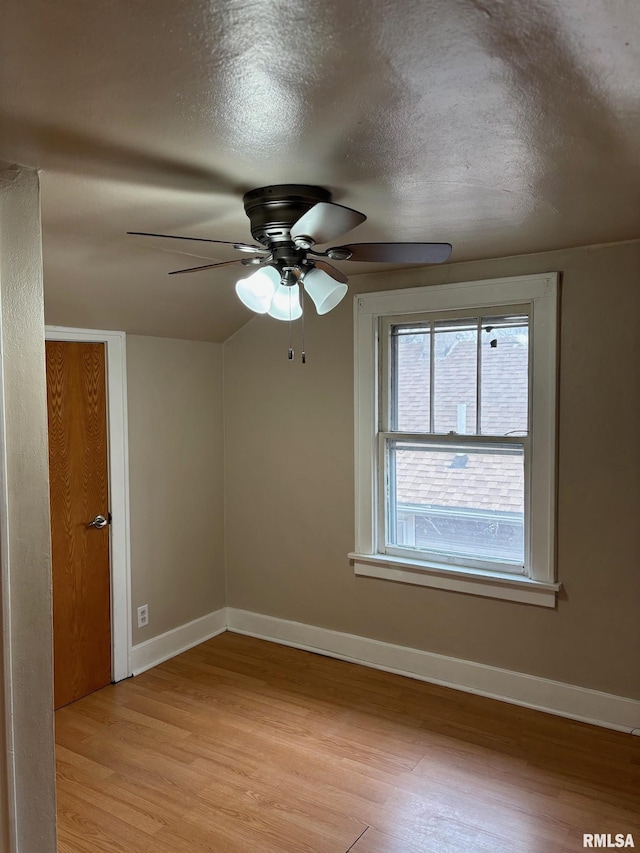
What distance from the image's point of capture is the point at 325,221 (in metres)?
1.86

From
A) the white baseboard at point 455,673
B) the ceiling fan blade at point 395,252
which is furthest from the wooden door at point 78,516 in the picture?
the ceiling fan blade at point 395,252

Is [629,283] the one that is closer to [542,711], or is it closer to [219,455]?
[542,711]

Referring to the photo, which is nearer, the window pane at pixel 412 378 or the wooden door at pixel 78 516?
the wooden door at pixel 78 516

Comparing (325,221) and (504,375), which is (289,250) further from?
(504,375)

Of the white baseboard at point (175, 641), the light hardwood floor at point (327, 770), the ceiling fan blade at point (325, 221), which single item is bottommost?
the light hardwood floor at point (327, 770)

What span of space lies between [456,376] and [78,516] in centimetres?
220

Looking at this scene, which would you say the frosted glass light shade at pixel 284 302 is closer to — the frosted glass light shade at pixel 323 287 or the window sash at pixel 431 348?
the frosted glass light shade at pixel 323 287

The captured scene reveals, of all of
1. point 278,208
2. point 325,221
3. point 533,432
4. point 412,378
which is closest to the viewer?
point 325,221

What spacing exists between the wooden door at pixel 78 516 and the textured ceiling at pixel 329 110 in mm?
906

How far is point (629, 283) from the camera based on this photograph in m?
3.02

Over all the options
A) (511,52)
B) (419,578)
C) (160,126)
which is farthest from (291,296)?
(419,578)

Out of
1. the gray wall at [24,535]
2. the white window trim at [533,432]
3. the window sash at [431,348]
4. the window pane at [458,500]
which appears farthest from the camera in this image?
the window pane at [458,500]

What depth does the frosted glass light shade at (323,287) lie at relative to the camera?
2.33 m

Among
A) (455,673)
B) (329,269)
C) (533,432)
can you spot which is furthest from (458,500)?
(329,269)
